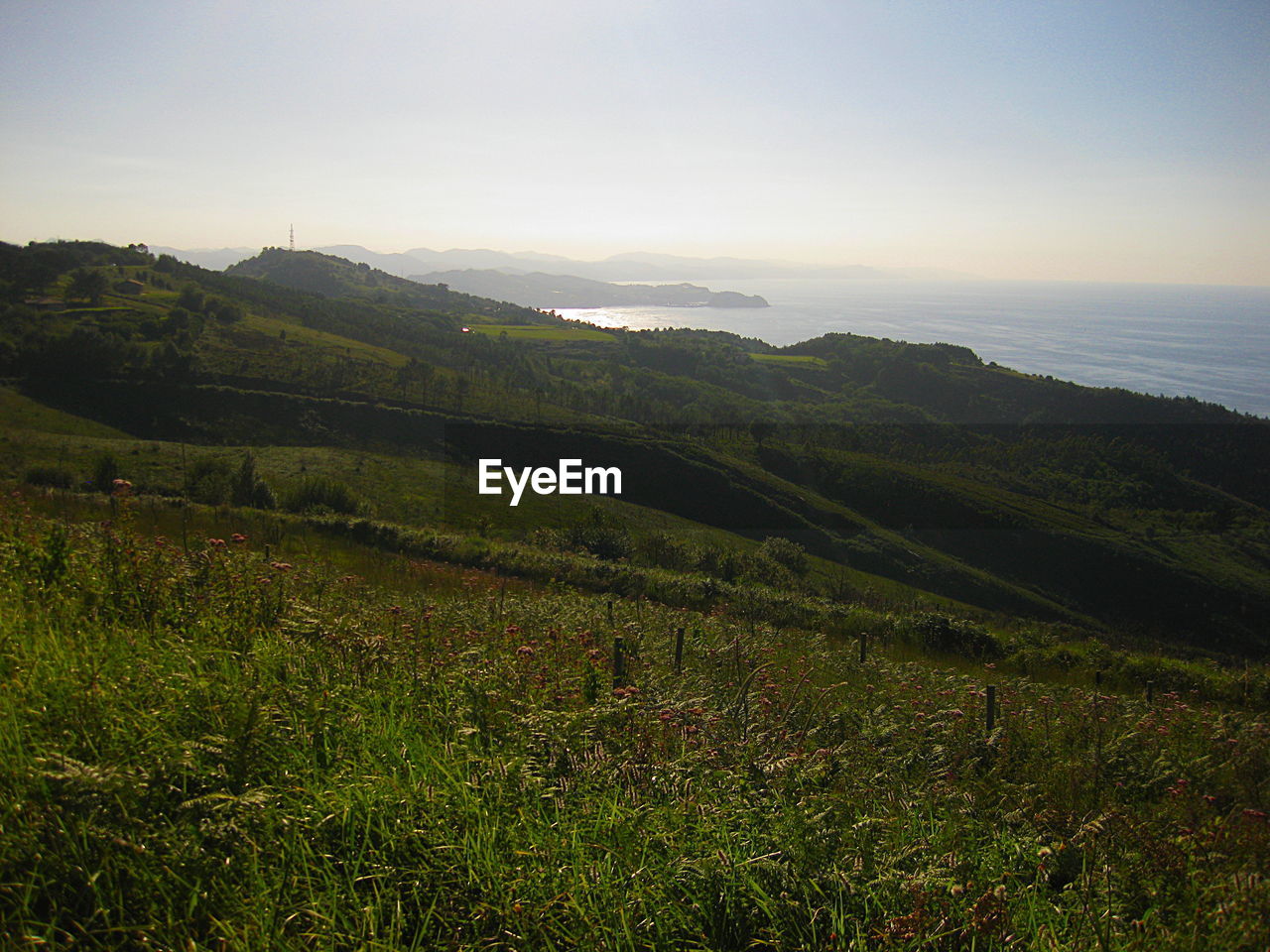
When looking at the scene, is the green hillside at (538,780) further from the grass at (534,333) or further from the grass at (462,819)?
the grass at (534,333)

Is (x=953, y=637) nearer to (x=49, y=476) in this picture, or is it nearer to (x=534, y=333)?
(x=49, y=476)

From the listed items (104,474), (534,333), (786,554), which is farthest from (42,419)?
(534,333)

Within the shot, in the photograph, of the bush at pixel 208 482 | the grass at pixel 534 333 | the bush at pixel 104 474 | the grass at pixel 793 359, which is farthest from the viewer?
the grass at pixel 534 333

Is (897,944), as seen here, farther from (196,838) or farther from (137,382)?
(137,382)

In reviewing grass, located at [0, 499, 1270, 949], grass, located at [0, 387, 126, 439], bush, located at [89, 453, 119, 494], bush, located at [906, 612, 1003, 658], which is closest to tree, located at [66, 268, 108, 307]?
grass, located at [0, 387, 126, 439]

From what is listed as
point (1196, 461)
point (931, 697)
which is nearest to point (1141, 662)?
point (931, 697)

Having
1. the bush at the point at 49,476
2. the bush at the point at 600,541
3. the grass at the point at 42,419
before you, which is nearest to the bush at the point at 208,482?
the bush at the point at 49,476
